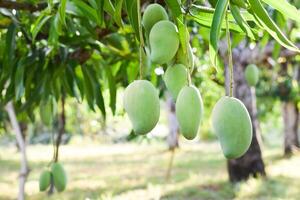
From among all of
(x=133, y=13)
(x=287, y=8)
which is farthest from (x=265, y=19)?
(x=133, y=13)

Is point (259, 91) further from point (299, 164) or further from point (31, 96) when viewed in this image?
point (31, 96)

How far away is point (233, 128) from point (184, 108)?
0.18ft

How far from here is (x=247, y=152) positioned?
4.14 m

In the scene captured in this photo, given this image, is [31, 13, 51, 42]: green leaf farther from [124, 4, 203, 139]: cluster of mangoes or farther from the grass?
the grass

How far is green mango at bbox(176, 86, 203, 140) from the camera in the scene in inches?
21.0

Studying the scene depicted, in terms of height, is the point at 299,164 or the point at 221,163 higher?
the point at 299,164

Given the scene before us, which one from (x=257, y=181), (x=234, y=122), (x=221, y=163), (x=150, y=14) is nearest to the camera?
(x=234, y=122)

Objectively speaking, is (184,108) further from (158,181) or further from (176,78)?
(158,181)

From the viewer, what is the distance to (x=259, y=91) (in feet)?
23.4

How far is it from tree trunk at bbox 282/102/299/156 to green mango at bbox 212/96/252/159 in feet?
22.1

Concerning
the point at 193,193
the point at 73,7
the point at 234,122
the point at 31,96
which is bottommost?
the point at 193,193

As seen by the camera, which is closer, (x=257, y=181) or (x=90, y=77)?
(x=90, y=77)

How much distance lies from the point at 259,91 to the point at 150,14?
668 centimetres

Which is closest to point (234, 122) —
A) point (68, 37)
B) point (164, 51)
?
point (164, 51)
